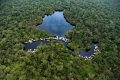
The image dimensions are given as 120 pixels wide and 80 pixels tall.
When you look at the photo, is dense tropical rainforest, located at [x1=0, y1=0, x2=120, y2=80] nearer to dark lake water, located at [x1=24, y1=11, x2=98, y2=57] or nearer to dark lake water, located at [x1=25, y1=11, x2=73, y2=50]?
dark lake water, located at [x1=24, y1=11, x2=98, y2=57]

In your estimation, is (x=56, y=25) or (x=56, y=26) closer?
(x=56, y=26)

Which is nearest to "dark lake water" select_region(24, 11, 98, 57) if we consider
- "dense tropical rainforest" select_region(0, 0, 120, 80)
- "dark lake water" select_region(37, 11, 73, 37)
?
"dark lake water" select_region(37, 11, 73, 37)

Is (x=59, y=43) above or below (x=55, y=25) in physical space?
below

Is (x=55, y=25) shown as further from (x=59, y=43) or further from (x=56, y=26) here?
(x=59, y=43)

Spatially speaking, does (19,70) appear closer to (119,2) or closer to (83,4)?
(83,4)

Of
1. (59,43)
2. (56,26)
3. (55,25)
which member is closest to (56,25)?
(55,25)

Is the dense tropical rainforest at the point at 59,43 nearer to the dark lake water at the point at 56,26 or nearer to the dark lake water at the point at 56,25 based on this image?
the dark lake water at the point at 56,26

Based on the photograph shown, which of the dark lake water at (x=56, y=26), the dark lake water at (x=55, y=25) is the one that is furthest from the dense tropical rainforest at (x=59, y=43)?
the dark lake water at (x=55, y=25)
